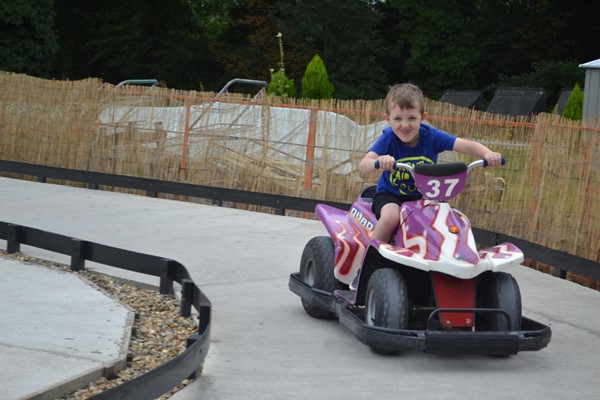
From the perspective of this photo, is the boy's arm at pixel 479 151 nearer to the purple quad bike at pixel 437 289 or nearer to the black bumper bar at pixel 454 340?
the purple quad bike at pixel 437 289

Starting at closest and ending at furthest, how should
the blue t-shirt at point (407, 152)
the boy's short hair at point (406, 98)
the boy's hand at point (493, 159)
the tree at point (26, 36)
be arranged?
the boy's hand at point (493, 159) < the boy's short hair at point (406, 98) < the blue t-shirt at point (407, 152) < the tree at point (26, 36)

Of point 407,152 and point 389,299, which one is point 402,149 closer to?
point 407,152

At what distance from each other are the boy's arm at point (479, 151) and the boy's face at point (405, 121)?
31cm

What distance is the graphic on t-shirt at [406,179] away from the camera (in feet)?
23.4

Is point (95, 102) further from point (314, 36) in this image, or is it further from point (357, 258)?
point (314, 36)

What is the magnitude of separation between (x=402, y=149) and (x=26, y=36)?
26065mm

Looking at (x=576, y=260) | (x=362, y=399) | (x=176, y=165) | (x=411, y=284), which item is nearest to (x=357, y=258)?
(x=411, y=284)

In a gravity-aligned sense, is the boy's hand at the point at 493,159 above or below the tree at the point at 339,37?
below

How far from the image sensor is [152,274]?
8.98 m

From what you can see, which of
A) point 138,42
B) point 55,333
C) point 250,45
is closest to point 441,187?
point 55,333

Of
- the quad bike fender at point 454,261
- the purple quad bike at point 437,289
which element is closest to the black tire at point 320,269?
the purple quad bike at point 437,289

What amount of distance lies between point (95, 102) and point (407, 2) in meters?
29.8

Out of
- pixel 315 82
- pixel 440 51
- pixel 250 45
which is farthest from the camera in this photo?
pixel 440 51

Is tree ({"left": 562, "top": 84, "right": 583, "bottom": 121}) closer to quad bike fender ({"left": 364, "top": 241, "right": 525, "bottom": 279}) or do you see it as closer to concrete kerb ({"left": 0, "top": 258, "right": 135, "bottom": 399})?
concrete kerb ({"left": 0, "top": 258, "right": 135, "bottom": 399})
